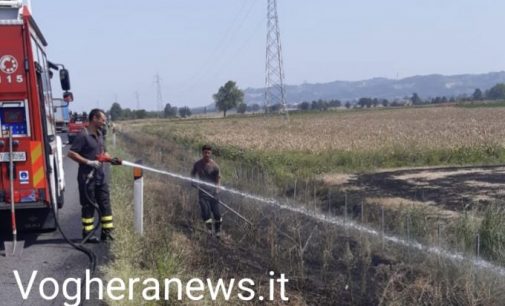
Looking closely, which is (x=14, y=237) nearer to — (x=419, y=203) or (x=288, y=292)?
(x=288, y=292)

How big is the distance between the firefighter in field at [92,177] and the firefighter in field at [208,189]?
235cm

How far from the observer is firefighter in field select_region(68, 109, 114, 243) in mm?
10617

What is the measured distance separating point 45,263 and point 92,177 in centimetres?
179

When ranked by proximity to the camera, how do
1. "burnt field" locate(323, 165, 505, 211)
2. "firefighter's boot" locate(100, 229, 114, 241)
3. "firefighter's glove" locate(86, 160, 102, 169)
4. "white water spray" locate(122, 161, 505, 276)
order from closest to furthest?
1. "white water spray" locate(122, 161, 505, 276)
2. "firefighter's boot" locate(100, 229, 114, 241)
3. "firefighter's glove" locate(86, 160, 102, 169)
4. "burnt field" locate(323, 165, 505, 211)

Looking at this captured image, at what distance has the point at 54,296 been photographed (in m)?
7.66

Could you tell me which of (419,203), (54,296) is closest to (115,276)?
(54,296)

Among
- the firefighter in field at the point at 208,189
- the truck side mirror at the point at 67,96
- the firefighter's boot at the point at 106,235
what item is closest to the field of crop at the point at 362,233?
the firefighter in field at the point at 208,189

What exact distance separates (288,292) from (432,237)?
286 centimetres

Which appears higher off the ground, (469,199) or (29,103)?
(29,103)

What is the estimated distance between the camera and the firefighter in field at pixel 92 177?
10.6 metres

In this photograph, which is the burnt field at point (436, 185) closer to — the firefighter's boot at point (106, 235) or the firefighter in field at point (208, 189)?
the firefighter in field at point (208, 189)

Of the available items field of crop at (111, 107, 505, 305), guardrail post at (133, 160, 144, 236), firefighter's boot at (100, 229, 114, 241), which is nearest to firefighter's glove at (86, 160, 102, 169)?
guardrail post at (133, 160, 144, 236)

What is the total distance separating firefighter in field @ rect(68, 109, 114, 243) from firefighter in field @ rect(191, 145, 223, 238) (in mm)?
2353

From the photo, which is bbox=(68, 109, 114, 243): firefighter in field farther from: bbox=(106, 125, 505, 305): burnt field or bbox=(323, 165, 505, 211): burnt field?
bbox=(323, 165, 505, 211): burnt field
